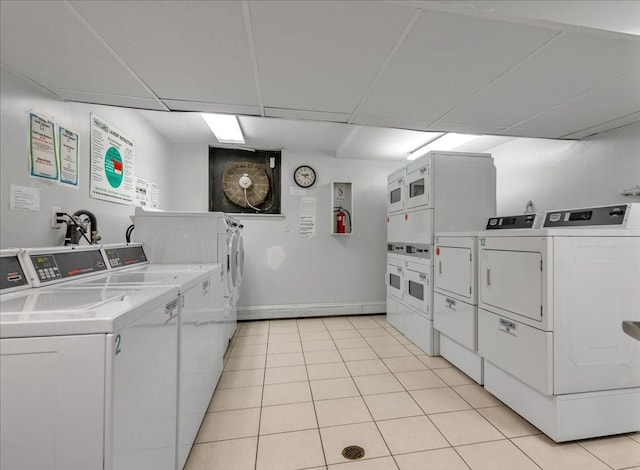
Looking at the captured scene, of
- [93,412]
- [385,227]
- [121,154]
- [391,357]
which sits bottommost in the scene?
[391,357]

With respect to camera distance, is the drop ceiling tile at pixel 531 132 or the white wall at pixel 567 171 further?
the drop ceiling tile at pixel 531 132

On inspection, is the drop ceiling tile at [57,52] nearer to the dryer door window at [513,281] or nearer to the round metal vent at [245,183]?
the round metal vent at [245,183]

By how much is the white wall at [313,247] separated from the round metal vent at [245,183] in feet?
0.87

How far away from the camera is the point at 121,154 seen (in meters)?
2.56

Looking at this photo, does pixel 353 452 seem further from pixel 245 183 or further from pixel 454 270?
pixel 245 183

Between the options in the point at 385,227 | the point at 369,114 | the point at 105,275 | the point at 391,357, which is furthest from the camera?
the point at 385,227

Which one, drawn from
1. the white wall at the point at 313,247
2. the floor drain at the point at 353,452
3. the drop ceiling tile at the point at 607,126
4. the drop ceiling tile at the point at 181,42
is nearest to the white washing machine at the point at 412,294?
the white wall at the point at 313,247

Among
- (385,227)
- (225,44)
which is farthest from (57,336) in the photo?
(385,227)

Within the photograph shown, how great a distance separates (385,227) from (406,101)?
8.23ft

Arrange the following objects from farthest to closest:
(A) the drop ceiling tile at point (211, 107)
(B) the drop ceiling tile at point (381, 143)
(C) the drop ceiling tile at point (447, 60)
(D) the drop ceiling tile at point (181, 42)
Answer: (B) the drop ceiling tile at point (381, 143) → (A) the drop ceiling tile at point (211, 107) → (C) the drop ceiling tile at point (447, 60) → (D) the drop ceiling tile at point (181, 42)

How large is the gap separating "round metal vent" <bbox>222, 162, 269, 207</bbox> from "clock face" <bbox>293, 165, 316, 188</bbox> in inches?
17.3

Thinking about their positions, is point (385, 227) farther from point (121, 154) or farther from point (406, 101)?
point (121, 154)

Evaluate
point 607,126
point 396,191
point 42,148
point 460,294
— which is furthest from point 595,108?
point 42,148

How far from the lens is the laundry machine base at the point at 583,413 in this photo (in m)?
1.64
